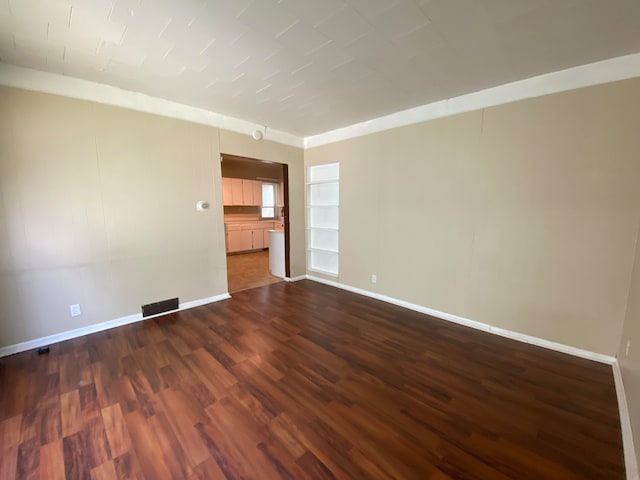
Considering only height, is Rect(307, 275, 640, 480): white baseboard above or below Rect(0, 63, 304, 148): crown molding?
below

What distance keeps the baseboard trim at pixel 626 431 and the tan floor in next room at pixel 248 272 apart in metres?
4.25

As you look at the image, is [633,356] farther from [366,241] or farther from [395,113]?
[395,113]

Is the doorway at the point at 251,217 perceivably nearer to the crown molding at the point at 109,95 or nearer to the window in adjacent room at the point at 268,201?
the window in adjacent room at the point at 268,201

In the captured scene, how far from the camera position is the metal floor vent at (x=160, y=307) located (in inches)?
125

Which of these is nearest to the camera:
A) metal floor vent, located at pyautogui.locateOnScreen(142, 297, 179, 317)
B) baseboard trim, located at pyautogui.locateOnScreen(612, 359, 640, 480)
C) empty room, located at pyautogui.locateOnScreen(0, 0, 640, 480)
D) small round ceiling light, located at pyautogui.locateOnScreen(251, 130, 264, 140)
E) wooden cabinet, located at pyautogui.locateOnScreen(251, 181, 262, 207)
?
baseboard trim, located at pyautogui.locateOnScreen(612, 359, 640, 480)

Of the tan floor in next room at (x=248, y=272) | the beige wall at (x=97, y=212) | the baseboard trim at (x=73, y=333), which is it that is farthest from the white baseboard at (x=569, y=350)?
the baseboard trim at (x=73, y=333)

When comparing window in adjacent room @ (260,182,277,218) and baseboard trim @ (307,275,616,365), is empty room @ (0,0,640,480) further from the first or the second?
window in adjacent room @ (260,182,277,218)

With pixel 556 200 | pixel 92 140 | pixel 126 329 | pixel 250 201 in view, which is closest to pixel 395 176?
pixel 556 200

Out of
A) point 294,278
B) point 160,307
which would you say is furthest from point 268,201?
point 160,307

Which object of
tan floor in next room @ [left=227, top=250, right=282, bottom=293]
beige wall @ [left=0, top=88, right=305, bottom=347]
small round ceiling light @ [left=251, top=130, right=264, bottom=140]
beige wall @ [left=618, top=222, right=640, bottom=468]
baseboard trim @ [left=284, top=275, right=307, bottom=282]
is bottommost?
tan floor in next room @ [left=227, top=250, right=282, bottom=293]

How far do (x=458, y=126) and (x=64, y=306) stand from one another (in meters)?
4.78

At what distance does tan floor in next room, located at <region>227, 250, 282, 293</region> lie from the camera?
15.3 ft

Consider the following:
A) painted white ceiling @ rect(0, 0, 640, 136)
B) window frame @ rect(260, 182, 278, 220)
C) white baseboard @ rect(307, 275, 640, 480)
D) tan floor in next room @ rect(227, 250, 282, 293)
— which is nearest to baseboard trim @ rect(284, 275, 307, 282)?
tan floor in next room @ rect(227, 250, 282, 293)

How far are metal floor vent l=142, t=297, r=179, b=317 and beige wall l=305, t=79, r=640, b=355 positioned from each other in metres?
2.96
